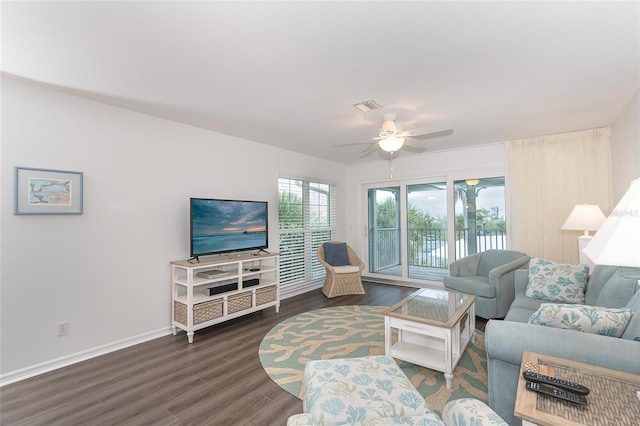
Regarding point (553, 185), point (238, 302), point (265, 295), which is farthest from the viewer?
point (553, 185)

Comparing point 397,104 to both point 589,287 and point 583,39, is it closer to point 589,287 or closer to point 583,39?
point 583,39

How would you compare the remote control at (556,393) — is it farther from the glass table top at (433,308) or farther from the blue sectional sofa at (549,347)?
the glass table top at (433,308)

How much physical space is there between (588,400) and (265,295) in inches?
131

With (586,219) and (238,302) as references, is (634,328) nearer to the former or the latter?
(586,219)

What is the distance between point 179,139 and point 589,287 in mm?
4532

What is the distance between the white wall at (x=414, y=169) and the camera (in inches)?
187

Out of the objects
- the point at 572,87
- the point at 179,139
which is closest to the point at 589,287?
the point at 572,87

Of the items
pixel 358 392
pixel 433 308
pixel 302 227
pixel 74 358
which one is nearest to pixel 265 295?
pixel 302 227

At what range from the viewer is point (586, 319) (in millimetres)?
1648

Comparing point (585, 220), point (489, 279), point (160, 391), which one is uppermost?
point (585, 220)

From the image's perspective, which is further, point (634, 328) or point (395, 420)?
point (634, 328)

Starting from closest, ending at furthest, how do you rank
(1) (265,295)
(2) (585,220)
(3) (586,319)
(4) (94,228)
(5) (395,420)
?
(5) (395,420)
(3) (586,319)
(4) (94,228)
(2) (585,220)
(1) (265,295)

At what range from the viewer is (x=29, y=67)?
2238 mm

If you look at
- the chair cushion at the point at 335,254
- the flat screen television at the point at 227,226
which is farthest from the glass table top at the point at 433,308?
the flat screen television at the point at 227,226
